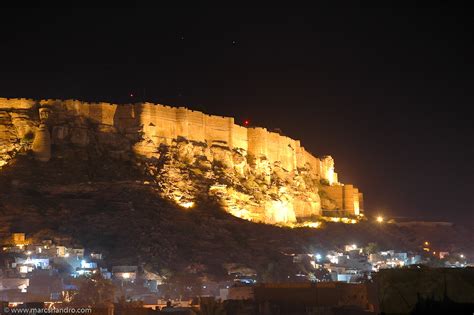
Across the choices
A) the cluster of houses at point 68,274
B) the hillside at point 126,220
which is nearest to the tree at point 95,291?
the cluster of houses at point 68,274

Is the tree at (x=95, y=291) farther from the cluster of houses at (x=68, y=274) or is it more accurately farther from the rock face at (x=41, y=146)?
the rock face at (x=41, y=146)

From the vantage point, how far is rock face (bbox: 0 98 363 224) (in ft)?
168

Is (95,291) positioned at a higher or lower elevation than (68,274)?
lower

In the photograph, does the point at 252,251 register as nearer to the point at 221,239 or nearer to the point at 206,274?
the point at 221,239

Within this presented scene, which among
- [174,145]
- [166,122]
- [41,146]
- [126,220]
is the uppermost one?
[166,122]

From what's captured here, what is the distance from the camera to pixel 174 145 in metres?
55.4

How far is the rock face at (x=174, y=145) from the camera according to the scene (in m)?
51.3

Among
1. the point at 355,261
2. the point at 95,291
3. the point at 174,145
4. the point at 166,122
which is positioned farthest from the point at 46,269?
the point at 355,261

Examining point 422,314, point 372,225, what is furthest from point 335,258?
point 422,314

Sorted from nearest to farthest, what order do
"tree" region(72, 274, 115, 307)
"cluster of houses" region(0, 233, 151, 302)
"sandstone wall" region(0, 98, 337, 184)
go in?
"tree" region(72, 274, 115, 307) → "cluster of houses" region(0, 233, 151, 302) → "sandstone wall" region(0, 98, 337, 184)

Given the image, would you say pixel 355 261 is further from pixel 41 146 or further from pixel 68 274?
pixel 41 146

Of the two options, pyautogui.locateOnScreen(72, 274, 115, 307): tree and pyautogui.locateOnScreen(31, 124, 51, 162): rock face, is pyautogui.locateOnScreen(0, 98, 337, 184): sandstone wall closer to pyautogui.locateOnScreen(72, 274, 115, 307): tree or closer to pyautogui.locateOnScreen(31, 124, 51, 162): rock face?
pyautogui.locateOnScreen(31, 124, 51, 162): rock face

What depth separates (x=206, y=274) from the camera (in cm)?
3875

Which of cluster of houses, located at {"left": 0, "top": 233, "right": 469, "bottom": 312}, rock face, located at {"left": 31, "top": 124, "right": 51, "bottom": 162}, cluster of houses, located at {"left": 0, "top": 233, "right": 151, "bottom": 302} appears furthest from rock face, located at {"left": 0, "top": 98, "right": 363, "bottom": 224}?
cluster of houses, located at {"left": 0, "top": 233, "right": 151, "bottom": 302}
